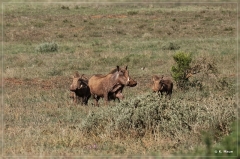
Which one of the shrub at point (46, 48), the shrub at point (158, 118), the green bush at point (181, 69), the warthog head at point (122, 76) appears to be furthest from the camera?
the shrub at point (46, 48)

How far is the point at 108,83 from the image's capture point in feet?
56.2

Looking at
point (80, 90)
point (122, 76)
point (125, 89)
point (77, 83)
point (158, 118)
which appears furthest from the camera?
point (125, 89)

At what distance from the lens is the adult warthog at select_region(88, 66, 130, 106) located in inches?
663

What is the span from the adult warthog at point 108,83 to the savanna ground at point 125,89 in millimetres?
460

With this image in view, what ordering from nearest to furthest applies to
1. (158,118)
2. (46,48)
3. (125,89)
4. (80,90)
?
(158,118) < (80,90) < (125,89) < (46,48)

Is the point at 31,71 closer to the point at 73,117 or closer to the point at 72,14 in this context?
the point at 73,117

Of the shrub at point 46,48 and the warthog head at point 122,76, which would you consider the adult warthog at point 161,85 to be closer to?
the warthog head at point 122,76

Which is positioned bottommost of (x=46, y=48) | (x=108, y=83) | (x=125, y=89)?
(x=125, y=89)

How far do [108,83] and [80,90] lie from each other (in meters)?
0.88

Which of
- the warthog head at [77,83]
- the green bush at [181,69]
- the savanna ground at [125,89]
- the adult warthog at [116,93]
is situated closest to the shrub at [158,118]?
the savanna ground at [125,89]

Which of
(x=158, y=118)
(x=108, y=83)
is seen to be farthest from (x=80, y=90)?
(x=158, y=118)

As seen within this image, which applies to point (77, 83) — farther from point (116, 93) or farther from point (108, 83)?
point (116, 93)

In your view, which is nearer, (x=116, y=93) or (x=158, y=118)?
(x=158, y=118)

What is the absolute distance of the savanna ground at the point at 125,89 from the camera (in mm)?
10086
